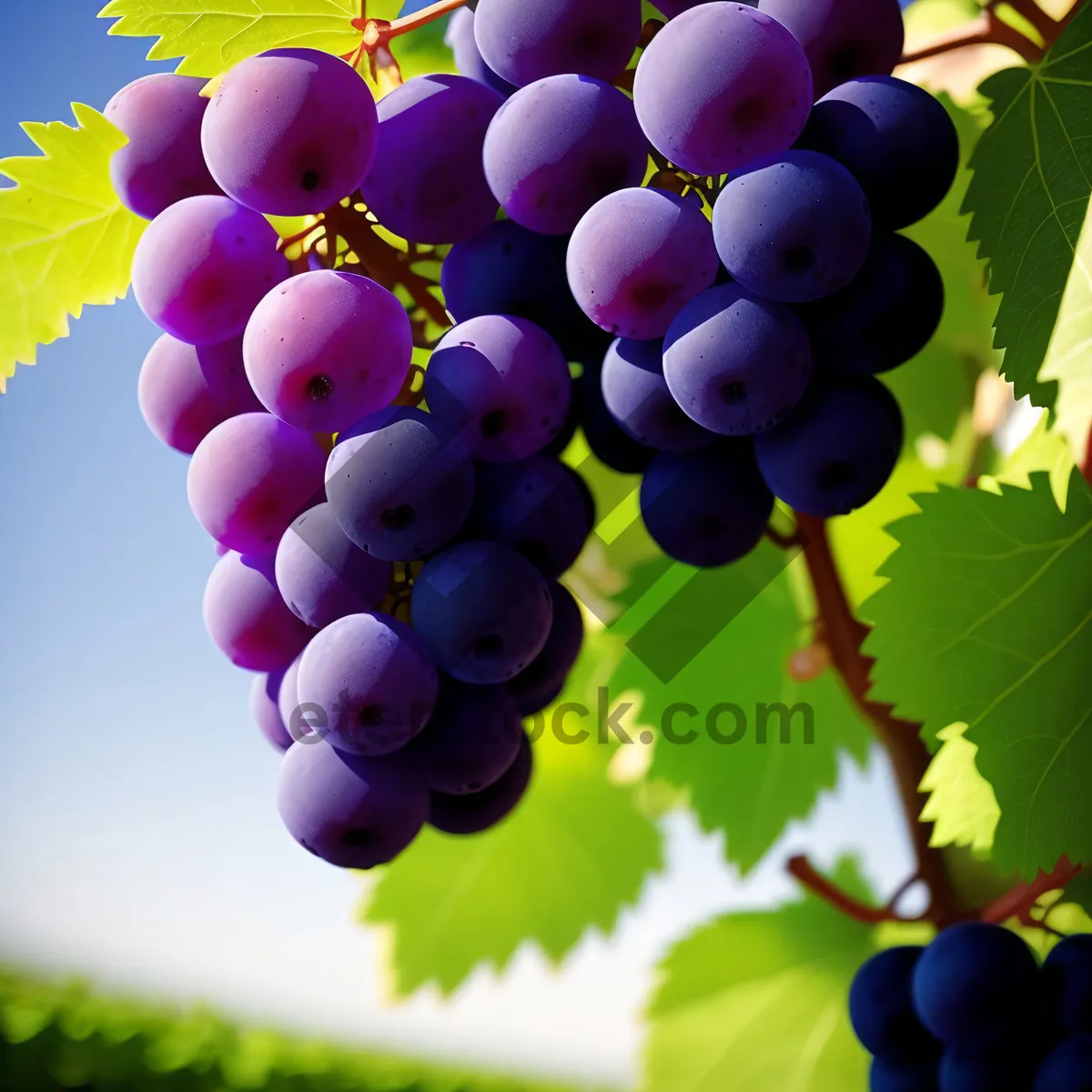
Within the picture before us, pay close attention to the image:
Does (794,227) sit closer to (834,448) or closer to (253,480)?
(834,448)

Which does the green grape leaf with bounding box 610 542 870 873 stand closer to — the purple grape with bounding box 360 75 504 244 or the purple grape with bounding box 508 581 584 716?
the purple grape with bounding box 508 581 584 716

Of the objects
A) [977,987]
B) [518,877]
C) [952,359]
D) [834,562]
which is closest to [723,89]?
[834,562]

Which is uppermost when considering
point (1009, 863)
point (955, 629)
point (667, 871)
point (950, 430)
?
point (950, 430)

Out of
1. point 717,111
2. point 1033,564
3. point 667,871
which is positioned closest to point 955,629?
point 1033,564

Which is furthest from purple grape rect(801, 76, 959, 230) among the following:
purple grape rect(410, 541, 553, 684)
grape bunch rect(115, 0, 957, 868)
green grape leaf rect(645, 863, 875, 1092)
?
green grape leaf rect(645, 863, 875, 1092)

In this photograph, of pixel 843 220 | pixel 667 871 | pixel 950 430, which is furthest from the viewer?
pixel 667 871

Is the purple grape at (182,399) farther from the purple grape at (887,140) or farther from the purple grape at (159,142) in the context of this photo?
the purple grape at (887,140)

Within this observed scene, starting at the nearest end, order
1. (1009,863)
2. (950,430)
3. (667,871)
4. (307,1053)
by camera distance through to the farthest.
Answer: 1. (1009,863)
2. (950,430)
3. (667,871)
4. (307,1053)

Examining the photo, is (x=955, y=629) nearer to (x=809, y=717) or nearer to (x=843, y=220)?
(x=843, y=220)
